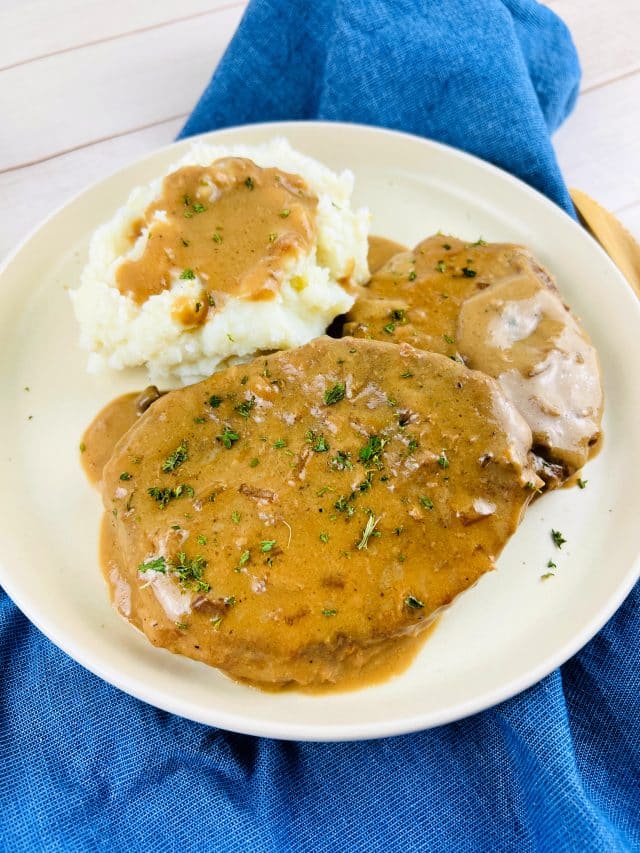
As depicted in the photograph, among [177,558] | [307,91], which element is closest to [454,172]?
[307,91]

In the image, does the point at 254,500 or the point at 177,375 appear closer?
the point at 254,500

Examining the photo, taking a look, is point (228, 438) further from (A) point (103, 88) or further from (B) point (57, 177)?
(A) point (103, 88)

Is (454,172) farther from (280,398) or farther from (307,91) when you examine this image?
(280,398)

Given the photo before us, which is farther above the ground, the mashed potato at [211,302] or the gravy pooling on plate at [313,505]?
the mashed potato at [211,302]

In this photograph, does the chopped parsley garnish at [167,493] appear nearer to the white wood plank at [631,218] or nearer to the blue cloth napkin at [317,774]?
the blue cloth napkin at [317,774]

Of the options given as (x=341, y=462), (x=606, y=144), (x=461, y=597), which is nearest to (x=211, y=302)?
(x=341, y=462)

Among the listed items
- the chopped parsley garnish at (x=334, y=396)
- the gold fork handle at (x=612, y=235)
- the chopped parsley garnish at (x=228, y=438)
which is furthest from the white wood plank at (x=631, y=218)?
the chopped parsley garnish at (x=228, y=438)
